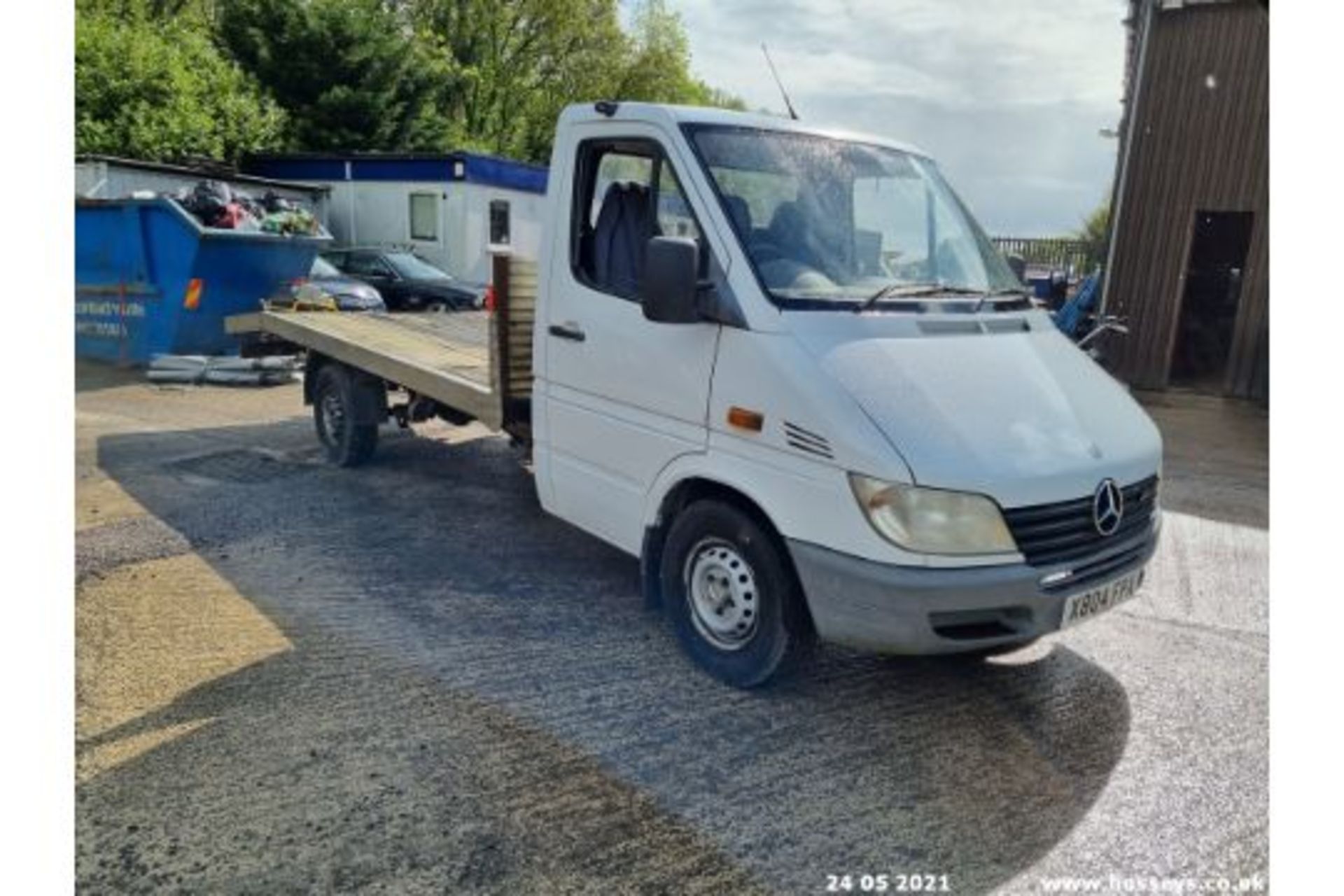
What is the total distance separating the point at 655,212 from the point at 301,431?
5.11m

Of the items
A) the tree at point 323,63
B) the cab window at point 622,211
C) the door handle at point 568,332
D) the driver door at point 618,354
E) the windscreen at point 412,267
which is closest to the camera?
the driver door at point 618,354

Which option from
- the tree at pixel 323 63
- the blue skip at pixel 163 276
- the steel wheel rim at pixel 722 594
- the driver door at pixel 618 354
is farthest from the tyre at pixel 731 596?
the tree at pixel 323 63

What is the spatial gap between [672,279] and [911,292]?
3.16 feet

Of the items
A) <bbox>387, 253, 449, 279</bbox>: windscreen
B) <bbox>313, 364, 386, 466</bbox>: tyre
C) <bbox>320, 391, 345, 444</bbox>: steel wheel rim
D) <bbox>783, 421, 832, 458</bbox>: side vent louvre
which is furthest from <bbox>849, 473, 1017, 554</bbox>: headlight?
<bbox>387, 253, 449, 279</bbox>: windscreen

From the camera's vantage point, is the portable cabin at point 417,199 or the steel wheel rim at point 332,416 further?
the portable cabin at point 417,199

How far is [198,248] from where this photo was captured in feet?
29.6

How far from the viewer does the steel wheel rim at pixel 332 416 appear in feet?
21.7

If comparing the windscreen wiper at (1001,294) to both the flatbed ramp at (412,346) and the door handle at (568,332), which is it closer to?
the door handle at (568,332)

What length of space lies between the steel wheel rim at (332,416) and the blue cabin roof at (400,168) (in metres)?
13.0

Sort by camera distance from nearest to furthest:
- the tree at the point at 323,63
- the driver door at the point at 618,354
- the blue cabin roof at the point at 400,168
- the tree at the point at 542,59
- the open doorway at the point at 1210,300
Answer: the driver door at the point at 618,354
the open doorway at the point at 1210,300
the blue cabin roof at the point at 400,168
the tree at the point at 323,63
the tree at the point at 542,59

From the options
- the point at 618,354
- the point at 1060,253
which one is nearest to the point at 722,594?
the point at 618,354

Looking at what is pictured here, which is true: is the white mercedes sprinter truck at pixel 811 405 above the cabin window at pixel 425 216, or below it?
below

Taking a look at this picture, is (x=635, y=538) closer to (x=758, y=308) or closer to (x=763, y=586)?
(x=763, y=586)

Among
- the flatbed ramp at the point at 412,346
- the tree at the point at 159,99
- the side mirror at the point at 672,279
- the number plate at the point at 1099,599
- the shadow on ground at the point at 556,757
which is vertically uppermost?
the tree at the point at 159,99
